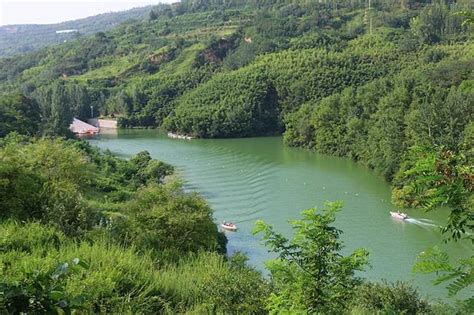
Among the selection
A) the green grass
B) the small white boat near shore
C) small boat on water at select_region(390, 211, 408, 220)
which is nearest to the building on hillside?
the small white boat near shore

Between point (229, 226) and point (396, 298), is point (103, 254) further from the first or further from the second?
point (229, 226)

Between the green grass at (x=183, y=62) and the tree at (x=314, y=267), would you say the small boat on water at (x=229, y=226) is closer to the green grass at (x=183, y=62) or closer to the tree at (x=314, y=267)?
the tree at (x=314, y=267)

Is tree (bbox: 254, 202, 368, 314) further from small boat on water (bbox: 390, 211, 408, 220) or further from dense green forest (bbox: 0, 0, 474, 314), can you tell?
small boat on water (bbox: 390, 211, 408, 220)

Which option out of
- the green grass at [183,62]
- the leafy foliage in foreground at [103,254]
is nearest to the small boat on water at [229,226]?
the leafy foliage in foreground at [103,254]

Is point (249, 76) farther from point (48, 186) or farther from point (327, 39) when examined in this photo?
point (48, 186)

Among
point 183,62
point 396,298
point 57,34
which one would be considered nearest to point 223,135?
point 183,62

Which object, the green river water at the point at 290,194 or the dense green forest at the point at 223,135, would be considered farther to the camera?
the green river water at the point at 290,194

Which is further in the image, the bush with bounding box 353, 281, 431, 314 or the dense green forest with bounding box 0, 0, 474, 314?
the bush with bounding box 353, 281, 431, 314

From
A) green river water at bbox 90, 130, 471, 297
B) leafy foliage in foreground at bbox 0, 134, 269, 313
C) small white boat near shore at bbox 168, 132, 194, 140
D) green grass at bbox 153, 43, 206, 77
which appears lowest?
green river water at bbox 90, 130, 471, 297
